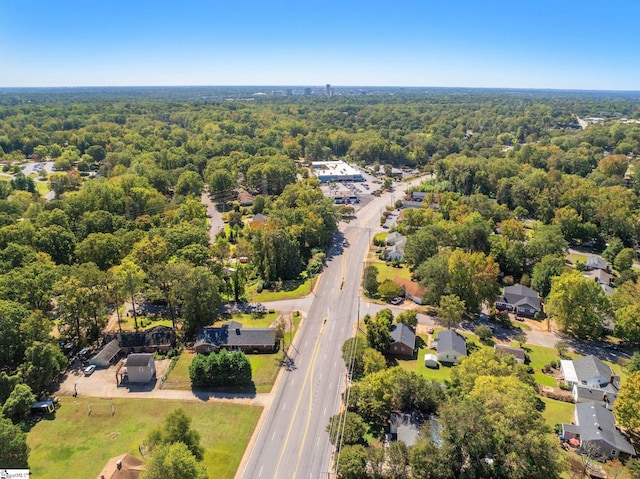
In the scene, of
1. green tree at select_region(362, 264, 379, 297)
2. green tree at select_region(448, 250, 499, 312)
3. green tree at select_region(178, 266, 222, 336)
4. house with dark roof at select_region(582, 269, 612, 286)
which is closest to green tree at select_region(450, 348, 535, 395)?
green tree at select_region(448, 250, 499, 312)

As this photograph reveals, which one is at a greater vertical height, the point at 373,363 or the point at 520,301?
the point at 373,363

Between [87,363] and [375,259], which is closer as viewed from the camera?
[87,363]

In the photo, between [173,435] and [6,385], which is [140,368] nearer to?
[6,385]

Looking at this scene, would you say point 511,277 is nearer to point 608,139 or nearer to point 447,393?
point 447,393

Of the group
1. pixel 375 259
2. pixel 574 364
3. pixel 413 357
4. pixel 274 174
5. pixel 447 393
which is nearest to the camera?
pixel 447 393

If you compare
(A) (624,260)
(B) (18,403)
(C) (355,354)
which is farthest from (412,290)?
(B) (18,403)

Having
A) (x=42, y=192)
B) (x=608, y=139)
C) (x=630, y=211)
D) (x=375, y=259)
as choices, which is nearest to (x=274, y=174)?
(x=375, y=259)
